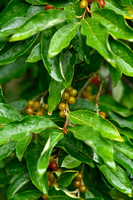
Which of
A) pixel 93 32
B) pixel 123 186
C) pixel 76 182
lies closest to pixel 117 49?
pixel 93 32

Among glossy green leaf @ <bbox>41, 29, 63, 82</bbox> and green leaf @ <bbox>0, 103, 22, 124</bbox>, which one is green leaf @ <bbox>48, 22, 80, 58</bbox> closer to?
glossy green leaf @ <bbox>41, 29, 63, 82</bbox>

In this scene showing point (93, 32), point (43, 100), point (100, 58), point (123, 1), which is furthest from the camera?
point (100, 58)

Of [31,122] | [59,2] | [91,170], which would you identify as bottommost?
[91,170]

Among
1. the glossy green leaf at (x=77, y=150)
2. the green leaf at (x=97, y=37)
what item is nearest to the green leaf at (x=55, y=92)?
the glossy green leaf at (x=77, y=150)

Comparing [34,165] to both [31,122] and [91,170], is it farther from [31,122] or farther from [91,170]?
[91,170]

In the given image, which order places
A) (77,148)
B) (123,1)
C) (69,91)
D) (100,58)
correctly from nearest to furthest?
(77,148), (123,1), (69,91), (100,58)

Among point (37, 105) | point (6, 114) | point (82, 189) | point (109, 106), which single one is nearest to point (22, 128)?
point (6, 114)

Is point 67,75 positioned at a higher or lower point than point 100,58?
higher
